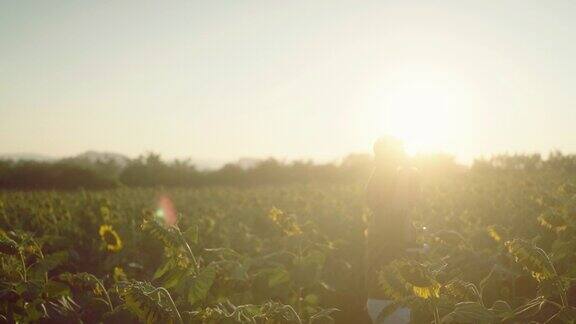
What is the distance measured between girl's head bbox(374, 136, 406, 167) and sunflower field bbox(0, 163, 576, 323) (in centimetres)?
54

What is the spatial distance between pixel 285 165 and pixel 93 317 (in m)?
38.3

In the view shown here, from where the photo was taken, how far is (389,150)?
15.1 ft

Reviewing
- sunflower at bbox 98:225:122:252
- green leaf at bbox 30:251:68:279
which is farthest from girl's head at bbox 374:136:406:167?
sunflower at bbox 98:225:122:252

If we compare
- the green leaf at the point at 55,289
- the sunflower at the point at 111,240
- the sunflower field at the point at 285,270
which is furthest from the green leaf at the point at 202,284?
the sunflower at the point at 111,240

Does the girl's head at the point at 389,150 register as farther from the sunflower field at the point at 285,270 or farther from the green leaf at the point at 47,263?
the green leaf at the point at 47,263

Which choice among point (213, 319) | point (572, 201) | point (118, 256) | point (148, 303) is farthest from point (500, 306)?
point (118, 256)

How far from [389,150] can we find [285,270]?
4.48 feet

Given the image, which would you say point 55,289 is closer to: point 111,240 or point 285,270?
point 285,270

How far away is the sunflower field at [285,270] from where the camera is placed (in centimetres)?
242

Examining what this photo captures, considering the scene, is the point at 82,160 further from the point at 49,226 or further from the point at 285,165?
the point at 49,226

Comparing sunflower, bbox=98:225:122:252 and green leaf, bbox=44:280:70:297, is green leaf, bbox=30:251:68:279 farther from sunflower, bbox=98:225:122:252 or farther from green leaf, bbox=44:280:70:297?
sunflower, bbox=98:225:122:252

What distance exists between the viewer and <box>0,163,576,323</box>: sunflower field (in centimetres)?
242

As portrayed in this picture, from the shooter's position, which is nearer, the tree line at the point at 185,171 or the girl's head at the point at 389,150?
the girl's head at the point at 389,150

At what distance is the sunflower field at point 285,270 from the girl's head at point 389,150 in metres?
0.54
